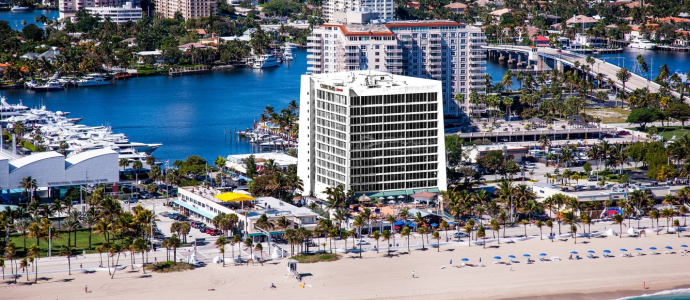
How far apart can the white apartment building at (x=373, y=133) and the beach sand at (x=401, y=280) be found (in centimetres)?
Answer: 1824

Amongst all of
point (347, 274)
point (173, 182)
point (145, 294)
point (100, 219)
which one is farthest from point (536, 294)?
point (173, 182)

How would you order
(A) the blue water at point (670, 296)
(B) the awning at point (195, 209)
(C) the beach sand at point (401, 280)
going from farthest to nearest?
(B) the awning at point (195, 209), (A) the blue water at point (670, 296), (C) the beach sand at point (401, 280)

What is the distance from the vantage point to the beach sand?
10906 cm

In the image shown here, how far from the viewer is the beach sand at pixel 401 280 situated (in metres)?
109

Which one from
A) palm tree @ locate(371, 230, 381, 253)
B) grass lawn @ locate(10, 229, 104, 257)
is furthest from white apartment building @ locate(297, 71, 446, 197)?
grass lawn @ locate(10, 229, 104, 257)

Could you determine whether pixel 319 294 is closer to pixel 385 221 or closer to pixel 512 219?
pixel 385 221

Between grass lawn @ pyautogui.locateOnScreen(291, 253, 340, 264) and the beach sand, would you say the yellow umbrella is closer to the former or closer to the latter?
grass lawn @ pyautogui.locateOnScreen(291, 253, 340, 264)

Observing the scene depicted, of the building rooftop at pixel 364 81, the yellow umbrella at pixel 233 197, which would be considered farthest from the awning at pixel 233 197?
the building rooftop at pixel 364 81

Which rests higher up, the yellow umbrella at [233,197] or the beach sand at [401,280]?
the yellow umbrella at [233,197]

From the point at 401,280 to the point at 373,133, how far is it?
28028 millimetres

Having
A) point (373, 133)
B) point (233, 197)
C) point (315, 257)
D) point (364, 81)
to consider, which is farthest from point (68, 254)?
point (364, 81)

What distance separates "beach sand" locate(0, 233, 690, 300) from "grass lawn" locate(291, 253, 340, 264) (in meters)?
1.00

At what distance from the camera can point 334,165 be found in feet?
459

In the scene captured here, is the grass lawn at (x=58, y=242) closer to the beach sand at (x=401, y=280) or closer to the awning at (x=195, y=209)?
the beach sand at (x=401, y=280)
